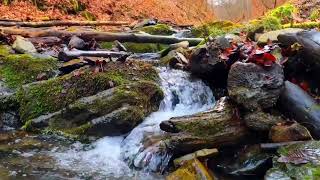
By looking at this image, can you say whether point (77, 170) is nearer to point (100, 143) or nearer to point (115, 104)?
point (100, 143)

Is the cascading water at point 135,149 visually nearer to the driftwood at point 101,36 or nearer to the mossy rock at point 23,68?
the mossy rock at point 23,68

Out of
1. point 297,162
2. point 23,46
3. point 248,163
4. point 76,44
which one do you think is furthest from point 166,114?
point 23,46

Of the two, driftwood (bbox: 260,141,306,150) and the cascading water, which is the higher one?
driftwood (bbox: 260,141,306,150)

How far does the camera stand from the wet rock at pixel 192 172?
466cm

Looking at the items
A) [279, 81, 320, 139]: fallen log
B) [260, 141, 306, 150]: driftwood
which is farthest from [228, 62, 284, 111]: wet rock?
[260, 141, 306, 150]: driftwood

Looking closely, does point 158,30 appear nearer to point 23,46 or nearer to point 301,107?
point 23,46

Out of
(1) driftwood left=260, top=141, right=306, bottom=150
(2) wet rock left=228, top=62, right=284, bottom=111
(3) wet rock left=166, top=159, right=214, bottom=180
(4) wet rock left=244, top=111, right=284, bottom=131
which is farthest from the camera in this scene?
(2) wet rock left=228, top=62, right=284, bottom=111

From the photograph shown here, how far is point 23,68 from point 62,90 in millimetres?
1211

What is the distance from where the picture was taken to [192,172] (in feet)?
15.4

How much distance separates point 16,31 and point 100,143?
5.04m

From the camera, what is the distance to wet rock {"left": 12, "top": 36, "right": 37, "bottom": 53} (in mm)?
8445

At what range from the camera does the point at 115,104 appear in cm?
634

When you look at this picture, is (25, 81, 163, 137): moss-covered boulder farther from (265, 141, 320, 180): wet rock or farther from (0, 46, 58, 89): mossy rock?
(265, 141, 320, 180): wet rock

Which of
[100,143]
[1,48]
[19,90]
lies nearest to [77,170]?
[100,143]
